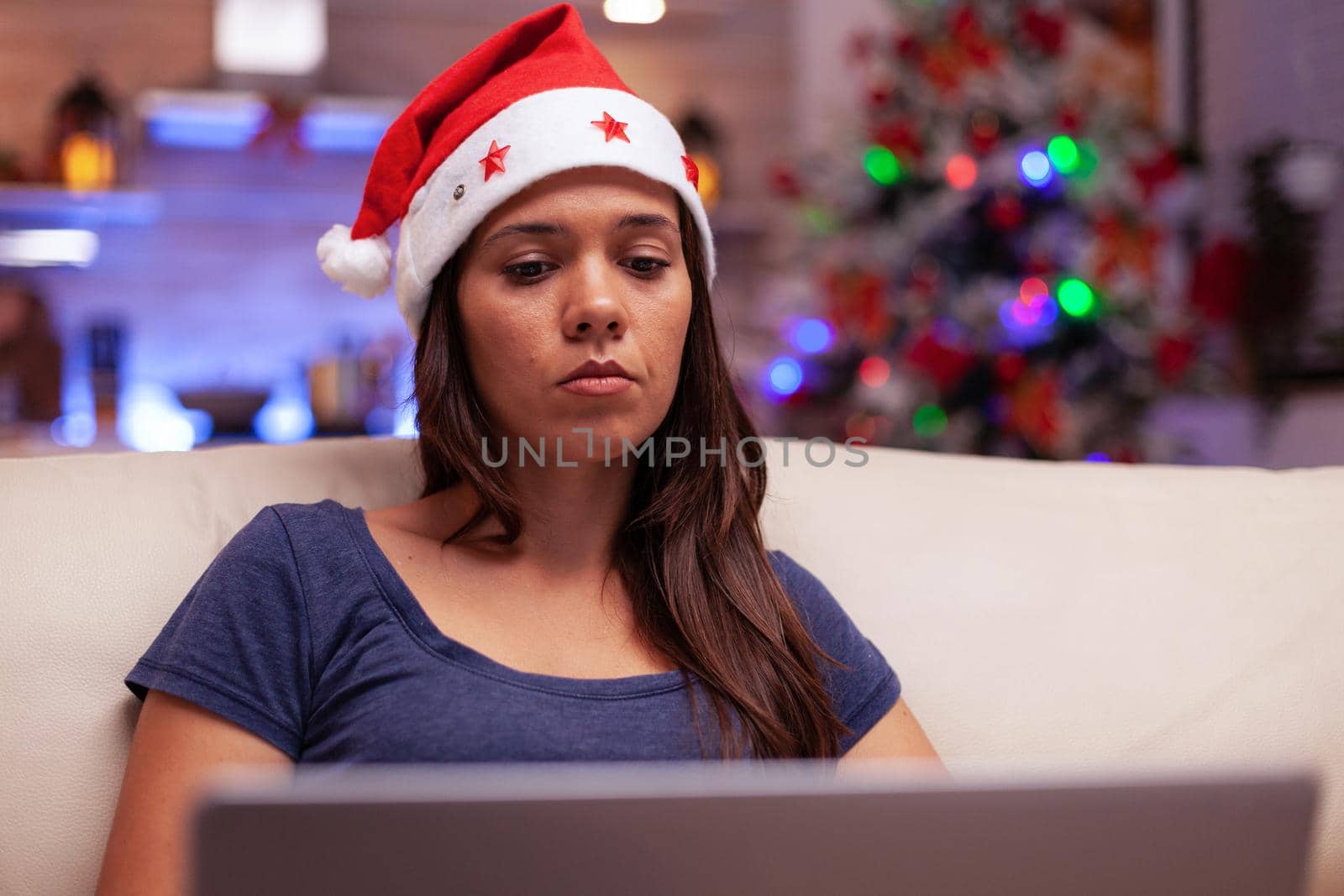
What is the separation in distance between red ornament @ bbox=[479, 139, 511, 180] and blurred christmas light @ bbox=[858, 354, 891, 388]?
217cm

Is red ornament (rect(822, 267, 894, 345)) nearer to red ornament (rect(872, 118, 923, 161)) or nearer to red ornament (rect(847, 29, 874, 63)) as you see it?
red ornament (rect(872, 118, 923, 161))

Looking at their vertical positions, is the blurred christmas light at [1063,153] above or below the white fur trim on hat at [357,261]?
Answer: above

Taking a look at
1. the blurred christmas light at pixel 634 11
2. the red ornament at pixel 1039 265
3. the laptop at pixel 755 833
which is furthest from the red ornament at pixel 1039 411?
the laptop at pixel 755 833

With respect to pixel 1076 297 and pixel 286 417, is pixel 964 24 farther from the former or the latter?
pixel 286 417

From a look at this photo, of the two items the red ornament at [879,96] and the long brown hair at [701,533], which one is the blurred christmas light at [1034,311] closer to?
the red ornament at [879,96]

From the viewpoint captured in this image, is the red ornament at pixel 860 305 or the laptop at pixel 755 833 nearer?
the laptop at pixel 755 833

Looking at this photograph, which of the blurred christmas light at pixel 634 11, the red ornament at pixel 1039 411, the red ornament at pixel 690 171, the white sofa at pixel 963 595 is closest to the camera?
the white sofa at pixel 963 595

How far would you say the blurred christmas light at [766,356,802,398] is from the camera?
3361 mm

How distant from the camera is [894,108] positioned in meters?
3.39

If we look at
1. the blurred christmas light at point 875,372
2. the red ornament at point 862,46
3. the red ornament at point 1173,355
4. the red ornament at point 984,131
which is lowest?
the blurred christmas light at point 875,372

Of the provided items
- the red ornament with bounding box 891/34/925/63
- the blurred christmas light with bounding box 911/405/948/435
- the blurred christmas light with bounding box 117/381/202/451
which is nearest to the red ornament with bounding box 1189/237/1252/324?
the blurred christmas light with bounding box 911/405/948/435

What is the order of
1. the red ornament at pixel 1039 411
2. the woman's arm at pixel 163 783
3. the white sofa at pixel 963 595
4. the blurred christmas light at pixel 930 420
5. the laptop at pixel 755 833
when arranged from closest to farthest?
the laptop at pixel 755 833, the woman's arm at pixel 163 783, the white sofa at pixel 963 595, the red ornament at pixel 1039 411, the blurred christmas light at pixel 930 420

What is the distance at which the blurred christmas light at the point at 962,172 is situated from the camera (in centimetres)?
318

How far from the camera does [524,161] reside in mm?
1140
